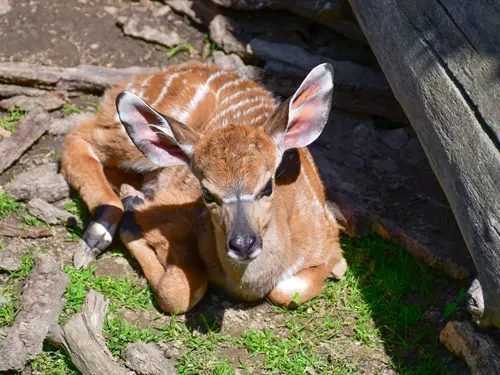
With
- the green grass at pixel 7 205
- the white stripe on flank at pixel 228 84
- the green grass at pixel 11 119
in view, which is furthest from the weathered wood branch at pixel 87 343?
the green grass at pixel 11 119

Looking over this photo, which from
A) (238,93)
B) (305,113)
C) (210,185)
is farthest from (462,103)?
(238,93)

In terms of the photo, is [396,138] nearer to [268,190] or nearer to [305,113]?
[305,113]

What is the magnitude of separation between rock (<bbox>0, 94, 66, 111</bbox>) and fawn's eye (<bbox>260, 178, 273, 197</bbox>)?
2.62m

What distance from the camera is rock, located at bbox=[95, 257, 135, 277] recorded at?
5156 mm

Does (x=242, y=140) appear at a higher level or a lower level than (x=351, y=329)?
higher

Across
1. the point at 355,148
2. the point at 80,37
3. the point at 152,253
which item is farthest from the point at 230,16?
the point at 152,253

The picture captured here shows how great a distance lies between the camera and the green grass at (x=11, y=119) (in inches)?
242

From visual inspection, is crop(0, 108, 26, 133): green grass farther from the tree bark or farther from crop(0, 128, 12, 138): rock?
the tree bark

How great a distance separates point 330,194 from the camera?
5602 millimetres

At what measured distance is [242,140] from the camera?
14.4 feet

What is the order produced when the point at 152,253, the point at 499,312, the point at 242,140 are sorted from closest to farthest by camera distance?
Answer: 1. the point at 499,312
2. the point at 242,140
3. the point at 152,253

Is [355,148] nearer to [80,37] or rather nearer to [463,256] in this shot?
[463,256]

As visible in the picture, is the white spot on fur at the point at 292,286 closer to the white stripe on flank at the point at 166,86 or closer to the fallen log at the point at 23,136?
the white stripe on flank at the point at 166,86

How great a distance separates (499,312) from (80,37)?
443 centimetres
